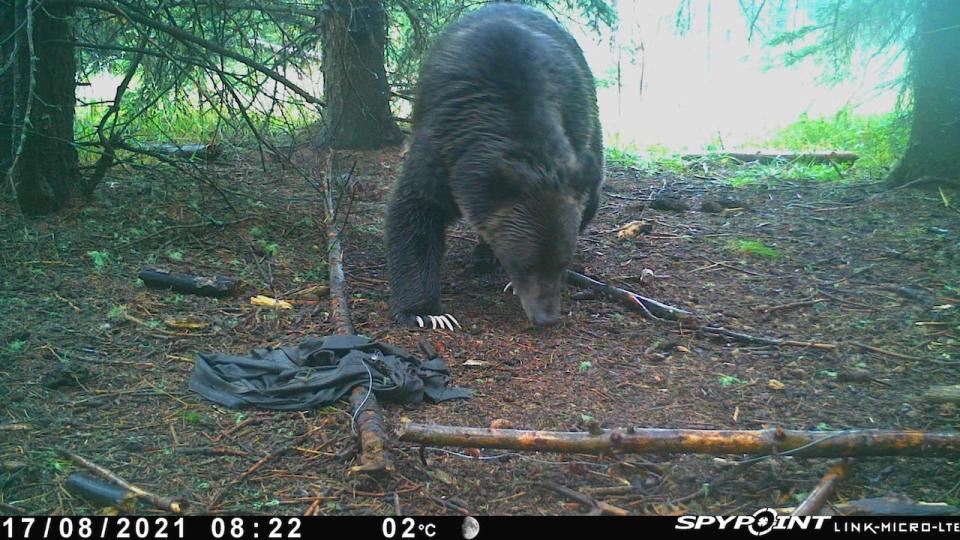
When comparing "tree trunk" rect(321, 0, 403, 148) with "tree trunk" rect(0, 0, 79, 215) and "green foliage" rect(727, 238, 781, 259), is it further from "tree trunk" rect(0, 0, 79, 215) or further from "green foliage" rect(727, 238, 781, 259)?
"green foliage" rect(727, 238, 781, 259)

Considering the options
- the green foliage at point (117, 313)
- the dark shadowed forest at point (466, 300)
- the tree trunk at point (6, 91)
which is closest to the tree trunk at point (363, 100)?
the dark shadowed forest at point (466, 300)

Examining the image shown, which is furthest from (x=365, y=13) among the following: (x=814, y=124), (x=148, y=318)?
(x=814, y=124)

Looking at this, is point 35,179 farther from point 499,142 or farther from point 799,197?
point 799,197

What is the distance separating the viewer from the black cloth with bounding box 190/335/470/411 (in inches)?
165

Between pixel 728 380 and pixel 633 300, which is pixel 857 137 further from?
pixel 728 380

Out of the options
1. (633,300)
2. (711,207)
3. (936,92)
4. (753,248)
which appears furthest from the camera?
(711,207)

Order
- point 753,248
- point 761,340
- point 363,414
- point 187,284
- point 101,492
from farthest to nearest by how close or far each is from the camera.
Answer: point 753,248 < point 187,284 < point 761,340 < point 363,414 < point 101,492

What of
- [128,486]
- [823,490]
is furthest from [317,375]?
[823,490]

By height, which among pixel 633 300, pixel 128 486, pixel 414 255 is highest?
pixel 414 255

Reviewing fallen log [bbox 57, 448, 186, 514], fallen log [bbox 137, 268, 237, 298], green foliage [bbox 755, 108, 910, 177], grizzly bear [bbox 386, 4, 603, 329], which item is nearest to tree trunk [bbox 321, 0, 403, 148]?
grizzly bear [bbox 386, 4, 603, 329]

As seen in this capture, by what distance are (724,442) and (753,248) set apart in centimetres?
418

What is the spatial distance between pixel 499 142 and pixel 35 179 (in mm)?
3970

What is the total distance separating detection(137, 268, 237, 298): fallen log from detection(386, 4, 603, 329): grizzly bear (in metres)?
1.27

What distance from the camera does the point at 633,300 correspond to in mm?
5949
